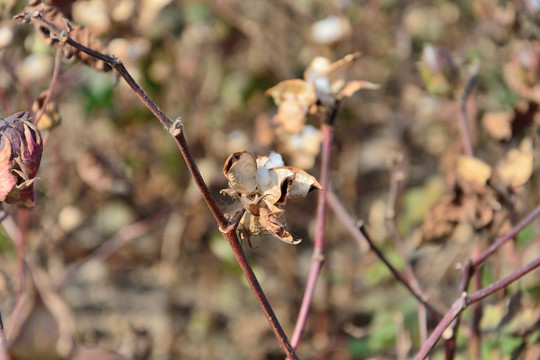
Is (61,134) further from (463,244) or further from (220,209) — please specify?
(220,209)

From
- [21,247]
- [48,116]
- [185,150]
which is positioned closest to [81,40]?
[48,116]

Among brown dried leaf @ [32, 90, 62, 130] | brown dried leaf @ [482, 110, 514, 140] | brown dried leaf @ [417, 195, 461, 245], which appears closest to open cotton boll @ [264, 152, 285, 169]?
brown dried leaf @ [32, 90, 62, 130]

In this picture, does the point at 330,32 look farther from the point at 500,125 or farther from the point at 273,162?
the point at 273,162

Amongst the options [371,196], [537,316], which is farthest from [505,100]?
[537,316]

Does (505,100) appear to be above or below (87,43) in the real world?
above

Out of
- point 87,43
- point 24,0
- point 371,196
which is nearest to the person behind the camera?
point 87,43

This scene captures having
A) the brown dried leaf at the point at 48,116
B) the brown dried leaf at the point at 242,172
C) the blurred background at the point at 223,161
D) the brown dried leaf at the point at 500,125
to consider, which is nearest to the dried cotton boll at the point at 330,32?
the blurred background at the point at 223,161
